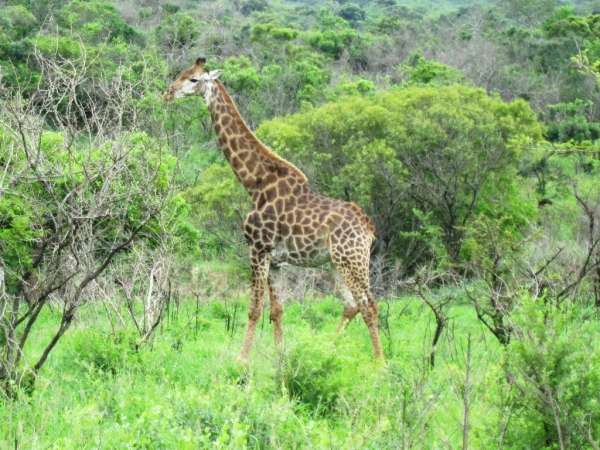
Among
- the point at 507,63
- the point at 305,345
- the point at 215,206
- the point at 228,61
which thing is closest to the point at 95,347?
the point at 305,345

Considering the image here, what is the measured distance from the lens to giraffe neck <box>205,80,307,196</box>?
29.1 ft

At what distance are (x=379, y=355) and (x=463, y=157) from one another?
10003mm

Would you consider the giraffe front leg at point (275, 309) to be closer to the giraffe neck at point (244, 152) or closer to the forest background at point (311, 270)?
the forest background at point (311, 270)

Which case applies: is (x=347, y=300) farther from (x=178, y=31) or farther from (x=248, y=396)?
(x=178, y=31)

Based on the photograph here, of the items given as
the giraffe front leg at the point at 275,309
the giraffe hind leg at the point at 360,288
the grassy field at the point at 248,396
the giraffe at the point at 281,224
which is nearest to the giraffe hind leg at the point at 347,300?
the giraffe at the point at 281,224

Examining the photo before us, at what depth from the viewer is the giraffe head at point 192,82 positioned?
28.9 ft

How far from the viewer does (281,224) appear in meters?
8.63

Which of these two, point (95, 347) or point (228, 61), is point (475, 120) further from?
point (228, 61)

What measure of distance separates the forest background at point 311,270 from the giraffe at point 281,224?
51cm

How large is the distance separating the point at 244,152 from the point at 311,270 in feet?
24.1

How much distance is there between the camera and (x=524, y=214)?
58.8 feet

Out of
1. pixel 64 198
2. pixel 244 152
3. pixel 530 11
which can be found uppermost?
pixel 64 198

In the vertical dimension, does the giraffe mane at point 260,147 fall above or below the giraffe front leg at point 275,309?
above

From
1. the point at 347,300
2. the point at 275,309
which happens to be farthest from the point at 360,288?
the point at 275,309
